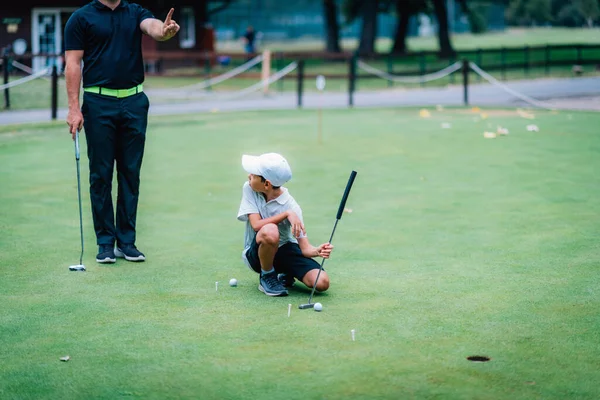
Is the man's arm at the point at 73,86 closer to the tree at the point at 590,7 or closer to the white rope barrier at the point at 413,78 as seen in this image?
the white rope barrier at the point at 413,78

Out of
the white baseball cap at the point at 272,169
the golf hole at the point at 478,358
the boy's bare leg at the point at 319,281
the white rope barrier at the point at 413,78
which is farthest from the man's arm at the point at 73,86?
the white rope barrier at the point at 413,78

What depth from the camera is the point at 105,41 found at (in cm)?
752

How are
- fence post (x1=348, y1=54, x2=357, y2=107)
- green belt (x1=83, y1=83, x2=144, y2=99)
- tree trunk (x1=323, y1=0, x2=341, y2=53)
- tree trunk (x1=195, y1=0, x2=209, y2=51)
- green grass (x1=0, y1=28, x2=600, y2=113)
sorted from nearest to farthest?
green belt (x1=83, y1=83, x2=144, y2=99) < fence post (x1=348, y1=54, x2=357, y2=107) < green grass (x1=0, y1=28, x2=600, y2=113) < tree trunk (x1=195, y1=0, x2=209, y2=51) < tree trunk (x1=323, y1=0, x2=341, y2=53)

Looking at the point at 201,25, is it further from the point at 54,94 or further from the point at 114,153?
the point at 114,153

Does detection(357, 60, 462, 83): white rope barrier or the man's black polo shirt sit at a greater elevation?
the man's black polo shirt

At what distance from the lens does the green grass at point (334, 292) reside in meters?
5.05

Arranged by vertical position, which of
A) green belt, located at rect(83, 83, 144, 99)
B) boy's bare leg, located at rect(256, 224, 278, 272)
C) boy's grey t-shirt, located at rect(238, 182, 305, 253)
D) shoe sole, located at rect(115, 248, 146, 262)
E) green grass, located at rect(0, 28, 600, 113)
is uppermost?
green belt, located at rect(83, 83, 144, 99)

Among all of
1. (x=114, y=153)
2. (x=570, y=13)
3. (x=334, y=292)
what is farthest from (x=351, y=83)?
(x=570, y=13)

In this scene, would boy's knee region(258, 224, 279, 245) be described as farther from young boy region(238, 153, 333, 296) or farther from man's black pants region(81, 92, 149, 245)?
man's black pants region(81, 92, 149, 245)

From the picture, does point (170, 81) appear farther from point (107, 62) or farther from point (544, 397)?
point (544, 397)

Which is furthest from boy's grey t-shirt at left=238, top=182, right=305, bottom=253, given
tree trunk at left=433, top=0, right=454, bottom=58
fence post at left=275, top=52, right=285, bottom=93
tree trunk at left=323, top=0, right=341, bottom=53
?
tree trunk at left=323, top=0, right=341, bottom=53

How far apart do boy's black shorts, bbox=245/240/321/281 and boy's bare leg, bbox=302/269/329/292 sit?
0.03m

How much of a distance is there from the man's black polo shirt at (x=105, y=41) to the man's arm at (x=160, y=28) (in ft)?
0.34

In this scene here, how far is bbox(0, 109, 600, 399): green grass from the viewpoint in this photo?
505 centimetres
